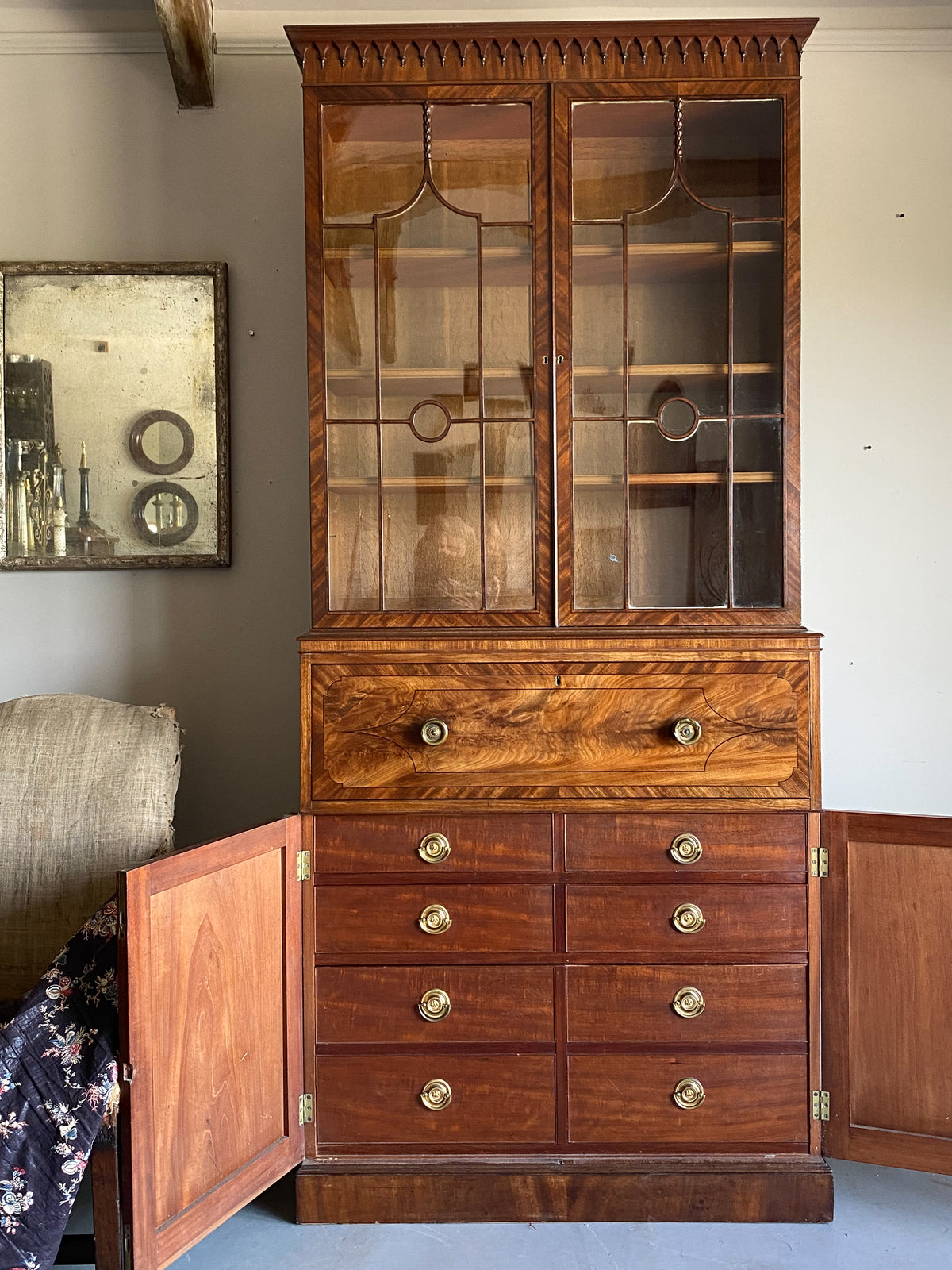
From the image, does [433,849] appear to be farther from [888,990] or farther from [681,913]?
[888,990]

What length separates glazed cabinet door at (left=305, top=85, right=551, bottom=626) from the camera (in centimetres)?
186

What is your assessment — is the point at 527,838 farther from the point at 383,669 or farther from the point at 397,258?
the point at 397,258

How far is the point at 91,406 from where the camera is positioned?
2.30 m

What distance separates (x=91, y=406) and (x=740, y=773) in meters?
1.74

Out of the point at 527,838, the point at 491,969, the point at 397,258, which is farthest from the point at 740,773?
the point at 397,258

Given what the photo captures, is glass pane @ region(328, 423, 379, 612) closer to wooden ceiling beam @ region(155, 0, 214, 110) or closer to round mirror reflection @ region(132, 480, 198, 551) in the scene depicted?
round mirror reflection @ region(132, 480, 198, 551)

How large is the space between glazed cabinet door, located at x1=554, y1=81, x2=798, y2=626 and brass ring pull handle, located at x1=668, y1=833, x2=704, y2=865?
1.40 ft

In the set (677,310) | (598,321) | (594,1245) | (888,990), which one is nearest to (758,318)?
(677,310)

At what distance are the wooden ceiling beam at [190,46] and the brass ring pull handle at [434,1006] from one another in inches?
83.2

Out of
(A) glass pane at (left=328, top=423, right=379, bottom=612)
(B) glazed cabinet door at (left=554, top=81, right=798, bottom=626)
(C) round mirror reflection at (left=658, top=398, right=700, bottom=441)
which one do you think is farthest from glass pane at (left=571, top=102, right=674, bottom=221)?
(A) glass pane at (left=328, top=423, right=379, bottom=612)

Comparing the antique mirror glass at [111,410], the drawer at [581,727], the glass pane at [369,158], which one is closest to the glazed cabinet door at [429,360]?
the glass pane at [369,158]

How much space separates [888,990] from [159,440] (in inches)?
79.3

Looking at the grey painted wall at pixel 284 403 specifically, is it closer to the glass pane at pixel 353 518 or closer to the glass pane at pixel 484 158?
the glass pane at pixel 353 518

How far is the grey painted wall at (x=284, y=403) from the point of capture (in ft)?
7.55
